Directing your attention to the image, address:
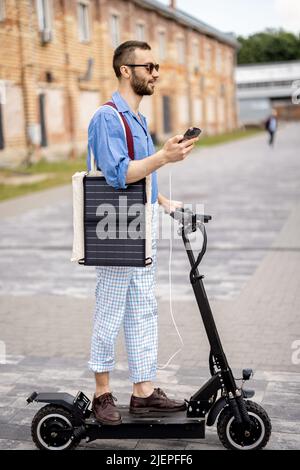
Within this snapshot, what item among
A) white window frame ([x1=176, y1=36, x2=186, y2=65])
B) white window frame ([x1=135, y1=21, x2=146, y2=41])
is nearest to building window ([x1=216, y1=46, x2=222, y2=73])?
white window frame ([x1=176, y1=36, x2=186, y2=65])

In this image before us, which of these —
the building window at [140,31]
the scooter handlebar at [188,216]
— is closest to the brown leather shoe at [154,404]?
the scooter handlebar at [188,216]

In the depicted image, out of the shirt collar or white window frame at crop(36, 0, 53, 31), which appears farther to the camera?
white window frame at crop(36, 0, 53, 31)

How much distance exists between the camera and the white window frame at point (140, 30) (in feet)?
111

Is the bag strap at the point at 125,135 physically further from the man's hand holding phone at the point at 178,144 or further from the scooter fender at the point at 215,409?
the scooter fender at the point at 215,409

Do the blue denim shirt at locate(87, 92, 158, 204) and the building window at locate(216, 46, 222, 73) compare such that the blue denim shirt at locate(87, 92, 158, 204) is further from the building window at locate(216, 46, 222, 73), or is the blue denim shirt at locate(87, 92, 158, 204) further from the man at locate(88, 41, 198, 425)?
the building window at locate(216, 46, 222, 73)

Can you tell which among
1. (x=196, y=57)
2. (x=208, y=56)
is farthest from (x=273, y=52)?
(x=196, y=57)

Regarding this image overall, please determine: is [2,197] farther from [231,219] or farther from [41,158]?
[41,158]

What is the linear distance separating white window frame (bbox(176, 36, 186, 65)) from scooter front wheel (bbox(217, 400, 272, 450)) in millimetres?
38985

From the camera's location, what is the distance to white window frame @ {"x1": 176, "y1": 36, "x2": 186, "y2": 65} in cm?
4050

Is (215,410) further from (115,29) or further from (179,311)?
(115,29)

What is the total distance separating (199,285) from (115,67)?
1208mm

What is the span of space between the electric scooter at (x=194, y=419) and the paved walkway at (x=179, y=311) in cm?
18

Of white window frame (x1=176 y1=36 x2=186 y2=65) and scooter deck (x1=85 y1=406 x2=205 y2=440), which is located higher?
white window frame (x1=176 y1=36 x2=186 y2=65)
